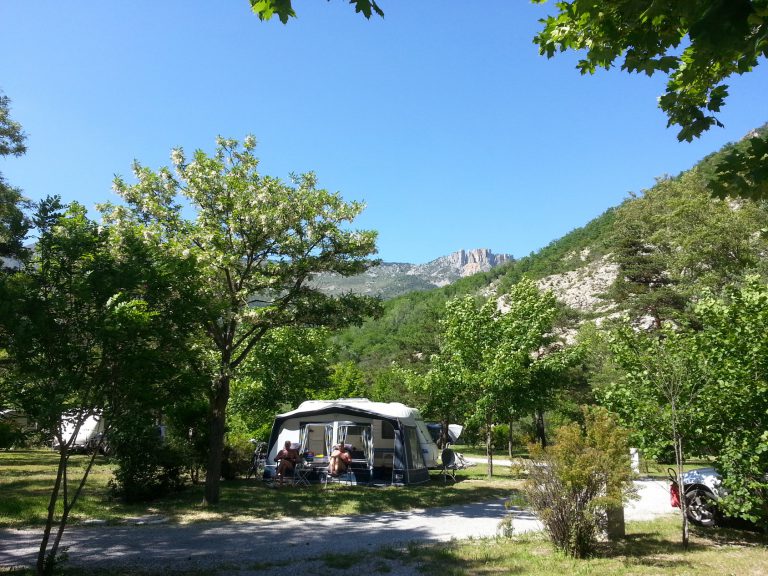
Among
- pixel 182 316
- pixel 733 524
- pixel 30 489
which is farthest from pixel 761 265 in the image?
pixel 30 489

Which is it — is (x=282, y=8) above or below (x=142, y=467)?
above

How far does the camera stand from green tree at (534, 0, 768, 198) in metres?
3.41

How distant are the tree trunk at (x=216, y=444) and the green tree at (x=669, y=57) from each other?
998 centimetres

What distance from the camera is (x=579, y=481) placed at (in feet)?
23.1

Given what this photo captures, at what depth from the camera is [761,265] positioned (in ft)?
68.8

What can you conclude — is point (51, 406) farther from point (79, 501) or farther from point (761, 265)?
point (761, 265)

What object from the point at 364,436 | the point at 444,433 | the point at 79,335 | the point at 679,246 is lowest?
the point at 444,433

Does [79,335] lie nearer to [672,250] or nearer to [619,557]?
[619,557]

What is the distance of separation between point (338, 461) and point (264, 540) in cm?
705

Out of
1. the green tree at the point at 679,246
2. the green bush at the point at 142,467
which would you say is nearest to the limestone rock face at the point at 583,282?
the green tree at the point at 679,246

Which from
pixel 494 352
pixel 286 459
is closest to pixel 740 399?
pixel 494 352

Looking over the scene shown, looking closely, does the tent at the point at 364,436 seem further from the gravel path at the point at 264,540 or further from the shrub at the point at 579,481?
the shrub at the point at 579,481

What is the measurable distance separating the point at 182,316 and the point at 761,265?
75.3 ft

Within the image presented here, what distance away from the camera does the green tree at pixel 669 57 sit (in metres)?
3.41
